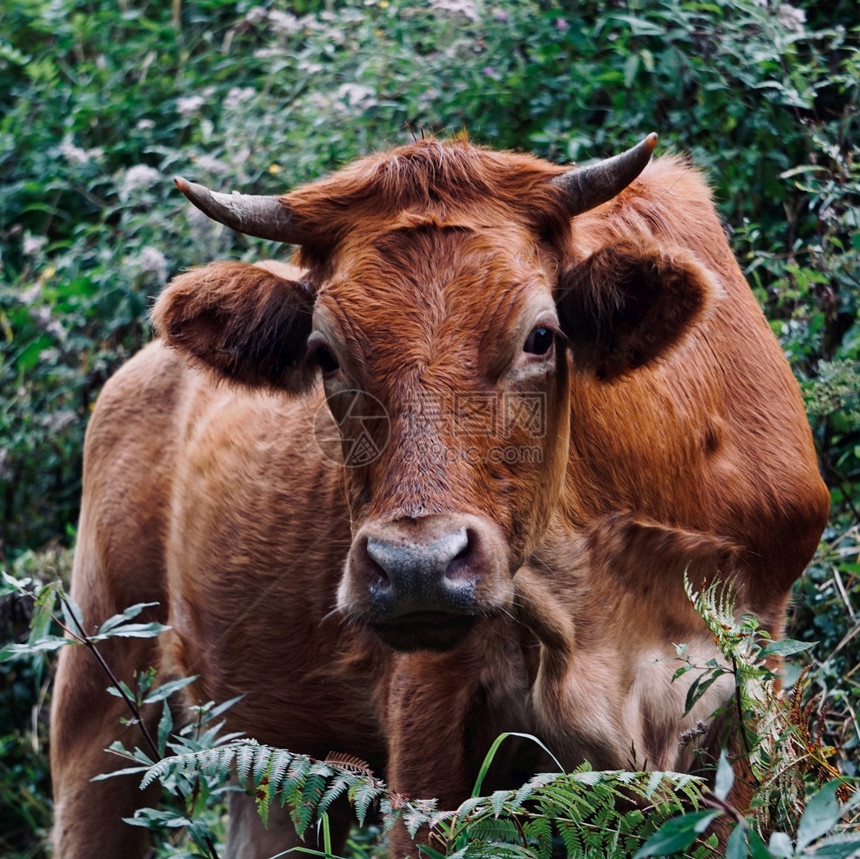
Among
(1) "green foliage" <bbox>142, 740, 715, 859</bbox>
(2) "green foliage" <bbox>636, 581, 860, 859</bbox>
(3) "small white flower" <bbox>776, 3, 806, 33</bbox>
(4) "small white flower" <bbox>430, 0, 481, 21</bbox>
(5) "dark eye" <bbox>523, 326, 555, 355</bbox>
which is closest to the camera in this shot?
(1) "green foliage" <bbox>142, 740, 715, 859</bbox>

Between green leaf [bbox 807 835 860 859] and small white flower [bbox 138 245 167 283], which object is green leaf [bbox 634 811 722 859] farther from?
small white flower [bbox 138 245 167 283]

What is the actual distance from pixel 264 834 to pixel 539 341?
299 cm

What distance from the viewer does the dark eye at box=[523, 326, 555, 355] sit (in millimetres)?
3471

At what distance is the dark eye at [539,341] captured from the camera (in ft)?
11.4

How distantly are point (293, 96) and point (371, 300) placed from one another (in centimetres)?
474

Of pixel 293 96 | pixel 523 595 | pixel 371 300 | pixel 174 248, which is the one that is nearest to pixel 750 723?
pixel 523 595

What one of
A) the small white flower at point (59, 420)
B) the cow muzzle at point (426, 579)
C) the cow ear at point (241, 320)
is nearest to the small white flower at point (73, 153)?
the small white flower at point (59, 420)

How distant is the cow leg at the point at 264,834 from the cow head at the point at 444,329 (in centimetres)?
228

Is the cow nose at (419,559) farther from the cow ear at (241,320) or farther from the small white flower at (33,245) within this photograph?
the small white flower at (33,245)

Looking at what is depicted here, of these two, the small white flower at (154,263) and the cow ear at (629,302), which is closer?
the cow ear at (629,302)

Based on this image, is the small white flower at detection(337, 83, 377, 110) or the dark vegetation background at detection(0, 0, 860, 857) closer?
the dark vegetation background at detection(0, 0, 860, 857)

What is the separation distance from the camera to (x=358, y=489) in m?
3.64

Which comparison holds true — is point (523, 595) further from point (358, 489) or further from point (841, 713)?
point (841, 713)

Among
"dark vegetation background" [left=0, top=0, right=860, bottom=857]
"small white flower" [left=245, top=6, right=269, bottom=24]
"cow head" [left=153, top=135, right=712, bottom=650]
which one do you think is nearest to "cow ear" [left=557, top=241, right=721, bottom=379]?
"cow head" [left=153, top=135, right=712, bottom=650]
